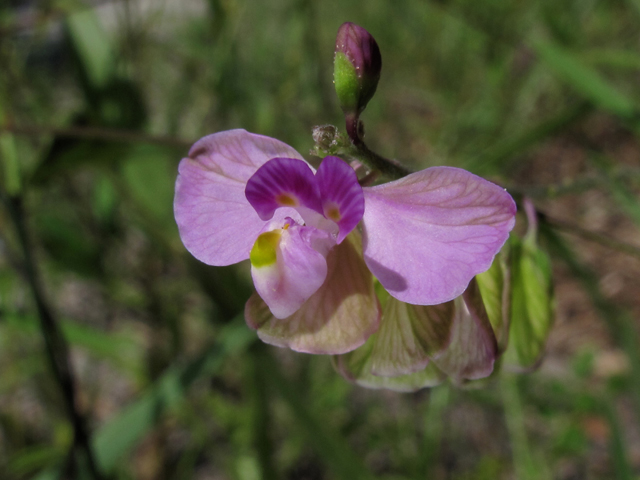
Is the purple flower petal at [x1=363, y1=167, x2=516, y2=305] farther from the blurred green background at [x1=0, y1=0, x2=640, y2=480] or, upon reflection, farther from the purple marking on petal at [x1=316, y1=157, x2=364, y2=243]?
the blurred green background at [x1=0, y1=0, x2=640, y2=480]

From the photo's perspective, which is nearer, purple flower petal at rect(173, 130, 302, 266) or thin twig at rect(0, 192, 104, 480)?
purple flower petal at rect(173, 130, 302, 266)

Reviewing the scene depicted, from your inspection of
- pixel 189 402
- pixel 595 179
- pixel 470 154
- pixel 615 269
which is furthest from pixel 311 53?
pixel 615 269

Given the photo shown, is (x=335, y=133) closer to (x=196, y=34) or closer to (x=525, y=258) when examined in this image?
(x=525, y=258)

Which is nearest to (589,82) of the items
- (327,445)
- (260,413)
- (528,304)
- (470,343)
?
(528,304)

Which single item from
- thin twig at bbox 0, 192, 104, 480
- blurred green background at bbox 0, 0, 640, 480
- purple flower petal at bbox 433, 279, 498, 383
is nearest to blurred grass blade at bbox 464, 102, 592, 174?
blurred green background at bbox 0, 0, 640, 480

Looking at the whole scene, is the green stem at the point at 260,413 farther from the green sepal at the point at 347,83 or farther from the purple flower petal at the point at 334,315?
the green sepal at the point at 347,83
